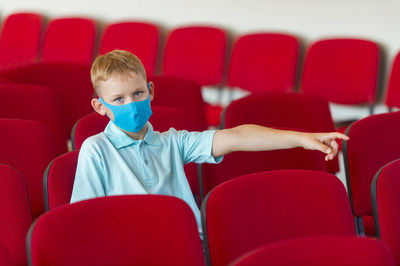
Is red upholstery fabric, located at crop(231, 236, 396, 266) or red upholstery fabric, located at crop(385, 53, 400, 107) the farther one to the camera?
red upholstery fabric, located at crop(385, 53, 400, 107)

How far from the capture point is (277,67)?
15.9ft

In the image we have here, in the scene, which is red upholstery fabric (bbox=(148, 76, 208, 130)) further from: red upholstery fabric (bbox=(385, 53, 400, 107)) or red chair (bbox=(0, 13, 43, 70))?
red chair (bbox=(0, 13, 43, 70))

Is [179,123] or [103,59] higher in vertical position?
[103,59]

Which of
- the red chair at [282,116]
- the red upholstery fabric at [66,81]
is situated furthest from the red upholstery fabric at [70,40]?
the red chair at [282,116]

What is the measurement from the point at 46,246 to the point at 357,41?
350cm

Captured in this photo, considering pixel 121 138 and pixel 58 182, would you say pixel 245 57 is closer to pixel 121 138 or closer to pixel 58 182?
pixel 121 138

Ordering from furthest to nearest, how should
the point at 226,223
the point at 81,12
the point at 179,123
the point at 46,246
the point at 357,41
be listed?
the point at 81,12 < the point at 357,41 < the point at 179,123 < the point at 226,223 < the point at 46,246

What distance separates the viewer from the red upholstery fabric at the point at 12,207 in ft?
7.05

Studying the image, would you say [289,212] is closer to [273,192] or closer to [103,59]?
[273,192]

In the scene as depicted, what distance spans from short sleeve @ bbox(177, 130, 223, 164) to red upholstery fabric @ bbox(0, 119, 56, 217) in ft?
2.32

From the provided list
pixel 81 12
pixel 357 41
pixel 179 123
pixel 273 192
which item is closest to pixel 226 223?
pixel 273 192

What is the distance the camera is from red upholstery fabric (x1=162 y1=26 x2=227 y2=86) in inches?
205

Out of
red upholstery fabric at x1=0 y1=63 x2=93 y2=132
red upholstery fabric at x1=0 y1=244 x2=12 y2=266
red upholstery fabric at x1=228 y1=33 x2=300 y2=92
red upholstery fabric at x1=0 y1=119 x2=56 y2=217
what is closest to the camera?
red upholstery fabric at x1=0 y1=244 x2=12 y2=266

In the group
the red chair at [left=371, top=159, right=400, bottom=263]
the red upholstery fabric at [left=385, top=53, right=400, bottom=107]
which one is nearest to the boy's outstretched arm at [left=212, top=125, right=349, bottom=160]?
the red chair at [left=371, top=159, right=400, bottom=263]
